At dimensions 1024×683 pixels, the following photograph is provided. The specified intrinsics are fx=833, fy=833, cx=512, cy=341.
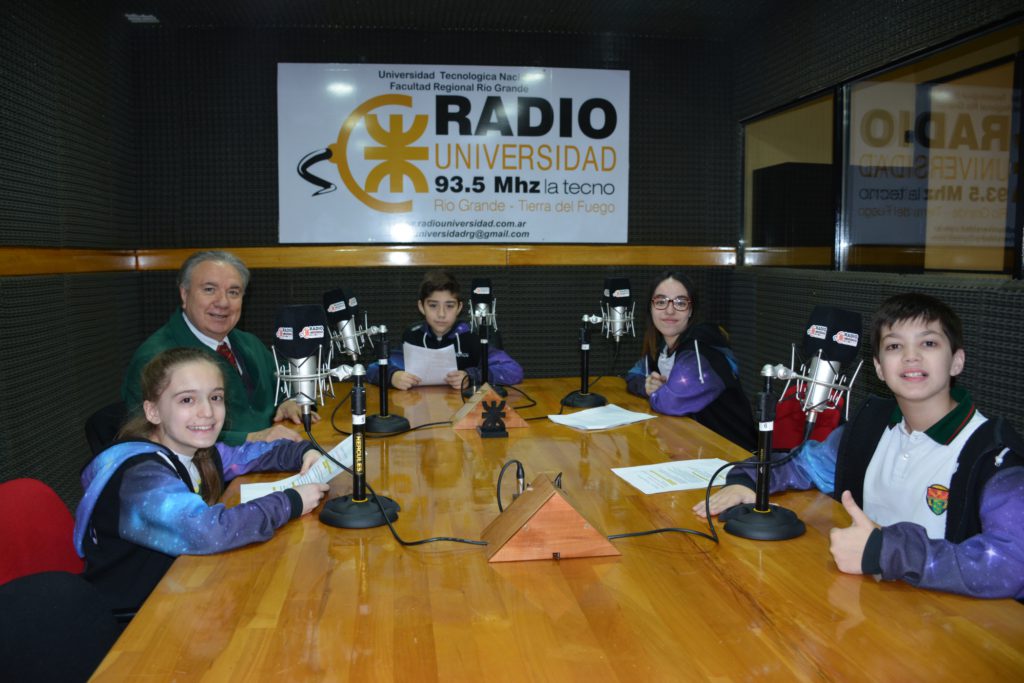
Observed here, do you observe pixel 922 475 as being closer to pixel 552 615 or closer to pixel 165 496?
pixel 552 615

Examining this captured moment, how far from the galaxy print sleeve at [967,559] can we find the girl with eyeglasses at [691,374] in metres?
1.69

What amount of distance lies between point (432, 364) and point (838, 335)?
7.52 ft

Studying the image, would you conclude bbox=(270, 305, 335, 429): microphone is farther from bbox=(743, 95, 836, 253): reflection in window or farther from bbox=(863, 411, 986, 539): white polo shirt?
bbox=(743, 95, 836, 253): reflection in window

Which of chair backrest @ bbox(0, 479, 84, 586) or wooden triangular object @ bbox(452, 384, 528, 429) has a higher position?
wooden triangular object @ bbox(452, 384, 528, 429)

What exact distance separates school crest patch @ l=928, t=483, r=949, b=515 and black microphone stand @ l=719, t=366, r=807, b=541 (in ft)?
1.02

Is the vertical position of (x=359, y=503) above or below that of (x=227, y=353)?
below

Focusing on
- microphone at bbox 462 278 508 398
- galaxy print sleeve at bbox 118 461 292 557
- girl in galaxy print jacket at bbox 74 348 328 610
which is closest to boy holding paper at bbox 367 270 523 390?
microphone at bbox 462 278 508 398

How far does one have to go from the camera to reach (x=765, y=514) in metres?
1.89

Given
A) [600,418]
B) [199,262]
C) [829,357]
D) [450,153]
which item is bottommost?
[600,418]

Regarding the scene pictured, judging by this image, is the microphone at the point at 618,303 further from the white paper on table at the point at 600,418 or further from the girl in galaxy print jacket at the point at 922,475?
the girl in galaxy print jacket at the point at 922,475

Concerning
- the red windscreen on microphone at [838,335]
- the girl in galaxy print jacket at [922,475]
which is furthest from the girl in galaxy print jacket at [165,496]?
the red windscreen on microphone at [838,335]

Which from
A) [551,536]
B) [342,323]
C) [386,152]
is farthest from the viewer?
[386,152]

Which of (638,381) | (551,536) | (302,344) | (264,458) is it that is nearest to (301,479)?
(264,458)

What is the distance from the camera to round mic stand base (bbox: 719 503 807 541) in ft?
6.08
